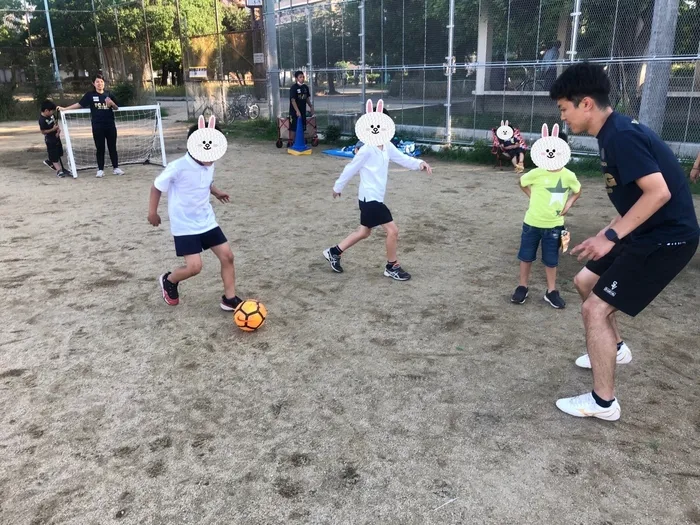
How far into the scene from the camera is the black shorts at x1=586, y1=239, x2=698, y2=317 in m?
2.82

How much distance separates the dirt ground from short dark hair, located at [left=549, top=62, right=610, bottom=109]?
1.76 meters

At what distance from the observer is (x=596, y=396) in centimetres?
307

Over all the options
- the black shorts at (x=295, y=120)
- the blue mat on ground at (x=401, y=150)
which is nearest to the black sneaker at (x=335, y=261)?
the blue mat on ground at (x=401, y=150)

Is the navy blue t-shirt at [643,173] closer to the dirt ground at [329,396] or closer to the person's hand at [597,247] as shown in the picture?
the person's hand at [597,247]

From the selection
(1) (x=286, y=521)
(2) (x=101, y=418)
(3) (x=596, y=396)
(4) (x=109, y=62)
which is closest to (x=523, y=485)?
(3) (x=596, y=396)

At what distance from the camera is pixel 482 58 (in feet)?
39.9

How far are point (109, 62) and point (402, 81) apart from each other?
17.6 meters

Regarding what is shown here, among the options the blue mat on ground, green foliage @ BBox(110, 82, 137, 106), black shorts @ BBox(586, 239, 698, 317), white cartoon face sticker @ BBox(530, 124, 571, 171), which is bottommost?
the blue mat on ground

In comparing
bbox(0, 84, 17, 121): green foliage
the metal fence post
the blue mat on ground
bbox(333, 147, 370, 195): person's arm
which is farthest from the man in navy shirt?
bbox(0, 84, 17, 121): green foliage

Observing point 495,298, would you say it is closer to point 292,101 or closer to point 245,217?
point 245,217

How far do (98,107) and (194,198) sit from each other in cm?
726

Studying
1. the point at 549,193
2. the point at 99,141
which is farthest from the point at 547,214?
the point at 99,141

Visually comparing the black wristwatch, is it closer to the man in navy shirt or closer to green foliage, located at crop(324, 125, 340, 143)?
the man in navy shirt

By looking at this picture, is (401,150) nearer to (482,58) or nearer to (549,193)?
(482,58)
